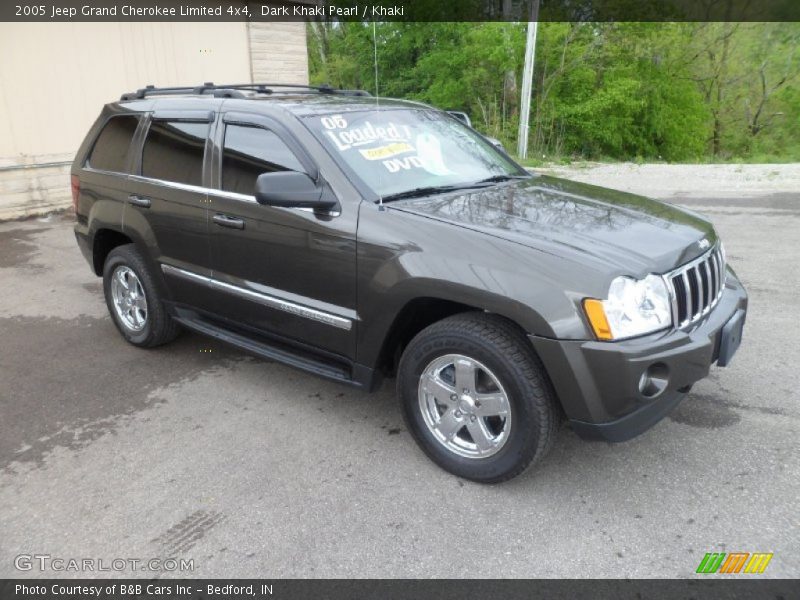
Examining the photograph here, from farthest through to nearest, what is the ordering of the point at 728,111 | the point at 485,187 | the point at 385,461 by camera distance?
1. the point at 728,111
2. the point at 485,187
3. the point at 385,461

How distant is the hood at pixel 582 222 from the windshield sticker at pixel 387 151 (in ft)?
1.36

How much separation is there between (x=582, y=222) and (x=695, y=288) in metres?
0.60

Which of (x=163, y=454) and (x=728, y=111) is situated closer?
(x=163, y=454)

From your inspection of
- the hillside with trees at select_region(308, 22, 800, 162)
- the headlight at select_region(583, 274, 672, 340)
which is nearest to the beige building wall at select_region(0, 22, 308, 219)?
the headlight at select_region(583, 274, 672, 340)

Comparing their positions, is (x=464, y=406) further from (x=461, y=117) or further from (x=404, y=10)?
(x=404, y=10)

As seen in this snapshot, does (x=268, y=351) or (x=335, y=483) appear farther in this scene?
(x=268, y=351)

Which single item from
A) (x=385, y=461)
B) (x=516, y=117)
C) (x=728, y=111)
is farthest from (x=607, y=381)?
(x=728, y=111)

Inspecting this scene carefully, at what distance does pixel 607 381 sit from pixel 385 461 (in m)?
1.27

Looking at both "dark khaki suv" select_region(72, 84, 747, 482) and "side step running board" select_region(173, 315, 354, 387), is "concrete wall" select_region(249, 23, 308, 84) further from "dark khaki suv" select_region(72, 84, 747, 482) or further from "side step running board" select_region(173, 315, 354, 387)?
"side step running board" select_region(173, 315, 354, 387)

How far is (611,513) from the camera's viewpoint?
2822 millimetres

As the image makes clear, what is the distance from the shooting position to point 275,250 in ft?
11.5

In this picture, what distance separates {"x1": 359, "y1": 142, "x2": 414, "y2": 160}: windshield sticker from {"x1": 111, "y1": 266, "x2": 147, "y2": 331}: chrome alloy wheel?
213 cm
